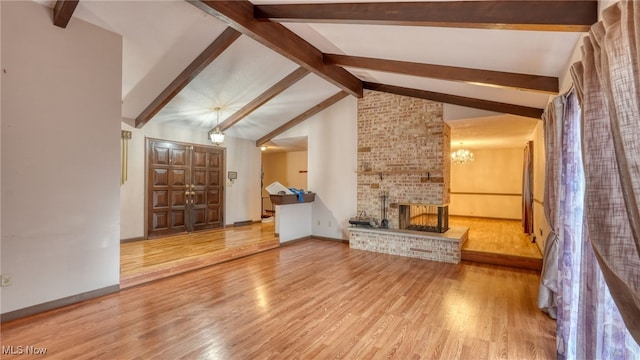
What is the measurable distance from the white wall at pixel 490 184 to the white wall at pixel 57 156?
9178mm

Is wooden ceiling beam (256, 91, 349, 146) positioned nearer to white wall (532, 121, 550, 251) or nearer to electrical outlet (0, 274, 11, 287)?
white wall (532, 121, 550, 251)

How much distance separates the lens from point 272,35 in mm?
3652

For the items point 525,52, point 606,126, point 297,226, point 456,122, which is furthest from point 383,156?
point 606,126

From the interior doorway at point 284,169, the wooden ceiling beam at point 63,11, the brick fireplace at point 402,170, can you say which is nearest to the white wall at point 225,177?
the interior doorway at point 284,169

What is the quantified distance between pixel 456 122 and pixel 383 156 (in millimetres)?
1514

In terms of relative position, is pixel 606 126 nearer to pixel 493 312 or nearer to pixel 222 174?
pixel 493 312

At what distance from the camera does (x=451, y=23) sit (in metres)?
2.32

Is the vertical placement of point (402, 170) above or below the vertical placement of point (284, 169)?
below

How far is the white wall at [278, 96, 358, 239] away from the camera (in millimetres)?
6676

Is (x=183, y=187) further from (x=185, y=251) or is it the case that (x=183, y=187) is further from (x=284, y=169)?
(x=284, y=169)

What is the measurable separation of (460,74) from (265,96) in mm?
3583

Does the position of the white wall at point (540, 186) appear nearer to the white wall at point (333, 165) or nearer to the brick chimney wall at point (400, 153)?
the brick chimney wall at point (400, 153)

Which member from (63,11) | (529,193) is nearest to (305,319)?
(63,11)

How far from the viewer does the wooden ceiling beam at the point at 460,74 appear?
3174mm
